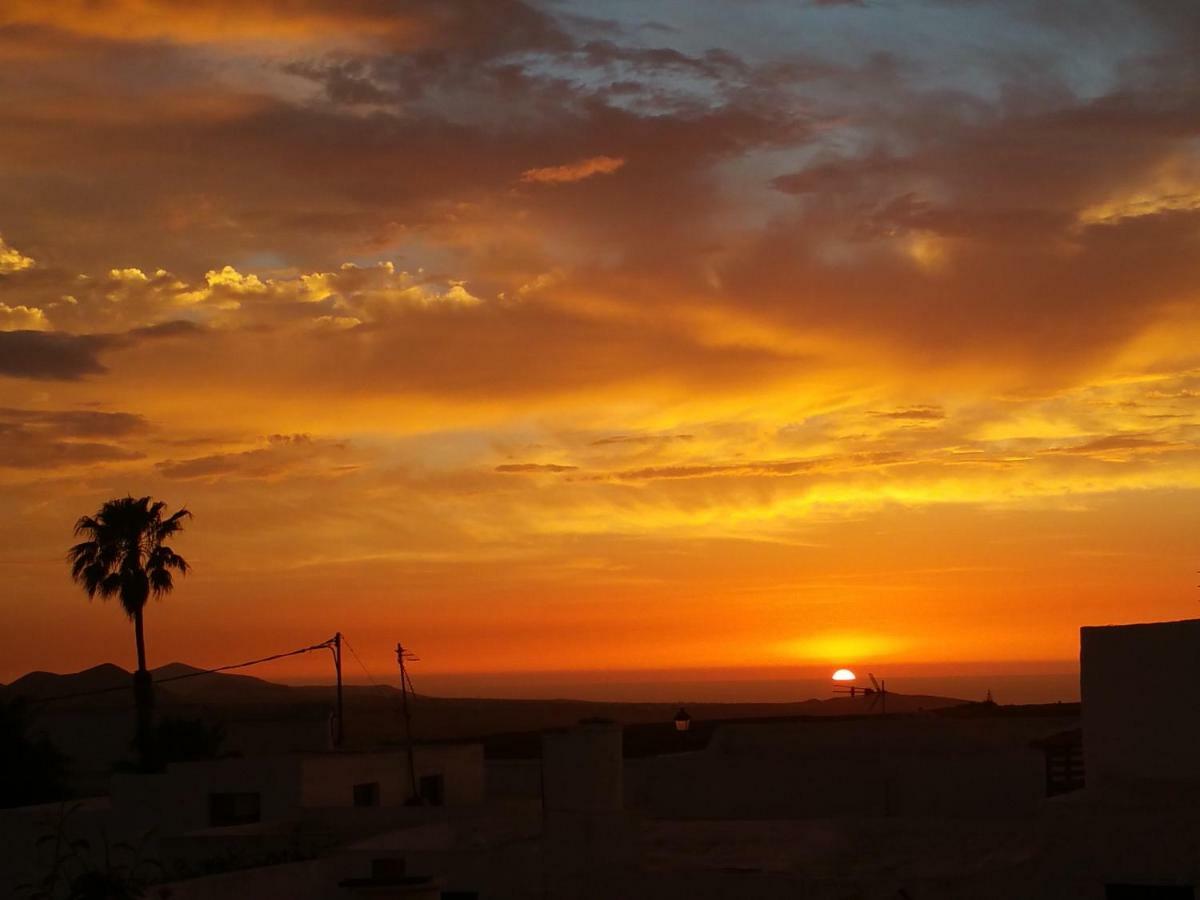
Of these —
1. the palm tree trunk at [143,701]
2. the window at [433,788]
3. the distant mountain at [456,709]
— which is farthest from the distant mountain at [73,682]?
the window at [433,788]

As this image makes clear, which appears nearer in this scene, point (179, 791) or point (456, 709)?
point (179, 791)

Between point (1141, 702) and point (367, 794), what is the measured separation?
16059 mm

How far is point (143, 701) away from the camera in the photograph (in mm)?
51969

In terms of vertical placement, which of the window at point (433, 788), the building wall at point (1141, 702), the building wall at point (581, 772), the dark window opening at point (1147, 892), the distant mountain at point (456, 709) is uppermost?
the building wall at point (1141, 702)

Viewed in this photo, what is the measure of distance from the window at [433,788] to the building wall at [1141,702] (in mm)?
16607

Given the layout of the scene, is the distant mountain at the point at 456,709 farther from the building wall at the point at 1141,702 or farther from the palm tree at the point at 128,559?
the building wall at the point at 1141,702

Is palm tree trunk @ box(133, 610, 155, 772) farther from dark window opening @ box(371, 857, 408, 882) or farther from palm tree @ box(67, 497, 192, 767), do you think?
dark window opening @ box(371, 857, 408, 882)

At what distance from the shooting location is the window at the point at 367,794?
96.4 feet

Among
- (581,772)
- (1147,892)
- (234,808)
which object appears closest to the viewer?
(1147,892)

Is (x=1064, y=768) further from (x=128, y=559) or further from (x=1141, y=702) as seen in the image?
(x=128, y=559)

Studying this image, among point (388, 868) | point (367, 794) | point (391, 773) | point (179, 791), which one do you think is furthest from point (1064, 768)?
point (179, 791)

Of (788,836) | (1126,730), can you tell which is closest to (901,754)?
(788,836)

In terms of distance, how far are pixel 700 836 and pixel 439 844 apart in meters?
4.18

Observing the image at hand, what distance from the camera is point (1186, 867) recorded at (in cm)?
1700
